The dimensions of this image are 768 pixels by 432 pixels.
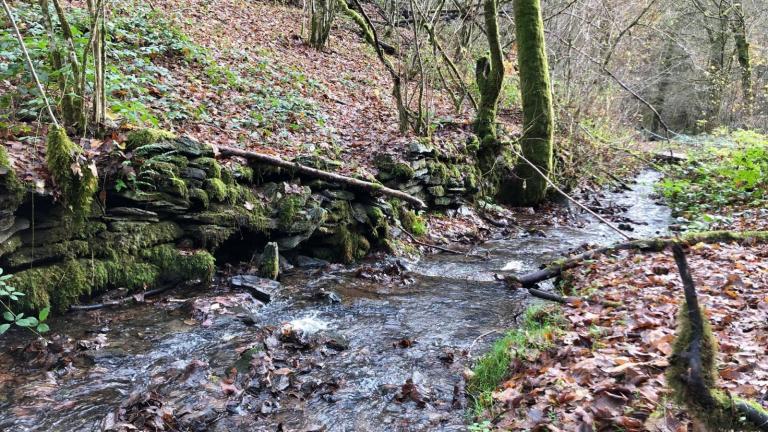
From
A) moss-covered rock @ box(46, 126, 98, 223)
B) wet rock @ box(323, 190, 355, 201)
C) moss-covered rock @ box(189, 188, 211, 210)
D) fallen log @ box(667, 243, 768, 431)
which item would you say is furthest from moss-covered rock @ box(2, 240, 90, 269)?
fallen log @ box(667, 243, 768, 431)

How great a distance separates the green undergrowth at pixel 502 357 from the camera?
383 cm

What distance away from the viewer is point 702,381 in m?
2.43

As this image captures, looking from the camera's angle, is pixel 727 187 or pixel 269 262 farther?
pixel 727 187

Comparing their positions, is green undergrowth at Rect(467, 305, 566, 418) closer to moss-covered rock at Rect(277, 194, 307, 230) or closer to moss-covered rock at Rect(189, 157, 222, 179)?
moss-covered rock at Rect(277, 194, 307, 230)

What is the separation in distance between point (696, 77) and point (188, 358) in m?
34.0

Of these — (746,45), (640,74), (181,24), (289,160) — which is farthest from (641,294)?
(640,74)

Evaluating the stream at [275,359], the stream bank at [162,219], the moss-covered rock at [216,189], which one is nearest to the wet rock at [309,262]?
the stream bank at [162,219]

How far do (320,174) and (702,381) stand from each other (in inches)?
235

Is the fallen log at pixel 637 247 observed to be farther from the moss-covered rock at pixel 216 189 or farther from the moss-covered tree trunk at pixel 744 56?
the moss-covered tree trunk at pixel 744 56

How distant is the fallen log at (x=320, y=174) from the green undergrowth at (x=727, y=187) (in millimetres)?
5313

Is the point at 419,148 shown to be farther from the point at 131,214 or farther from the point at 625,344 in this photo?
the point at 625,344

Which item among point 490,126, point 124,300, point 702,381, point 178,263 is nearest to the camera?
point 702,381

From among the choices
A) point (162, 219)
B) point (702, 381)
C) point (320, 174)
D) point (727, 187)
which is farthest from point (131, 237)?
point (727, 187)

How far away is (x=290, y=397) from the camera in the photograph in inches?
159
